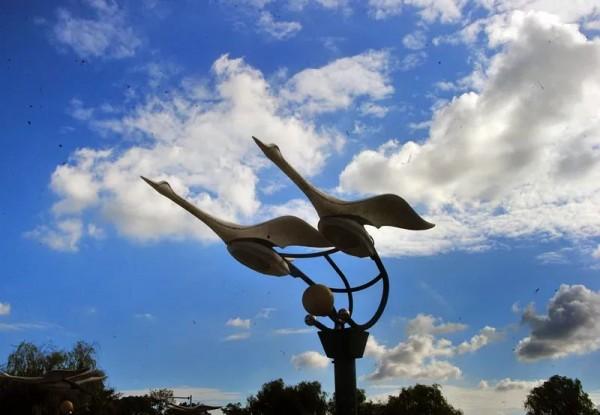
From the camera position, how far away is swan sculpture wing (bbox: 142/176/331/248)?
1273cm

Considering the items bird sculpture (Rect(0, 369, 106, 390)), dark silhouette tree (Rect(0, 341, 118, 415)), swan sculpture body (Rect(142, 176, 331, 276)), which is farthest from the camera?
dark silhouette tree (Rect(0, 341, 118, 415))

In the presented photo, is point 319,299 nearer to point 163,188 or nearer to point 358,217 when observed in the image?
point 358,217

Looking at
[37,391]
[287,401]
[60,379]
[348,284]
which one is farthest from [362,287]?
[287,401]

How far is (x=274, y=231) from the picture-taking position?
12.7m

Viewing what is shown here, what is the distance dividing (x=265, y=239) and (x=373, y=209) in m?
2.35

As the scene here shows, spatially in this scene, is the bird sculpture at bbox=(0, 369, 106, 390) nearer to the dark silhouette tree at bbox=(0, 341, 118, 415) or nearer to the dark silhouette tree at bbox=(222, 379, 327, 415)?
the dark silhouette tree at bbox=(0, 341, 118, 415)

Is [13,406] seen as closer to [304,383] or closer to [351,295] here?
[351,295]

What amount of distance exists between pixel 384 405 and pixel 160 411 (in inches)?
617

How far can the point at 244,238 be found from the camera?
42.1 ft

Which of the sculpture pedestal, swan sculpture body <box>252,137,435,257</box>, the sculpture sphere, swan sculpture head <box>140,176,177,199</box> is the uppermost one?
swan sculpture head <box>140,176,177,199</box>

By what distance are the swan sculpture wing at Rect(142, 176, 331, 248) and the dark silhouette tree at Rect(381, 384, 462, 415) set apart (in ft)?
110

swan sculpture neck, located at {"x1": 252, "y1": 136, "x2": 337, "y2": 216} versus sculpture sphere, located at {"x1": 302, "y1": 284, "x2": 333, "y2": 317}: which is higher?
swan sculpture neck, located at {"x1": 252, "y1": 136, "x2": 337, "y2": 216}

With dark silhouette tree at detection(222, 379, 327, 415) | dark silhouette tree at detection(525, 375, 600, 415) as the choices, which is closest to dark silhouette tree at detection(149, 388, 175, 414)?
dark silhouette tree at detection(222, 379, 327, 415)

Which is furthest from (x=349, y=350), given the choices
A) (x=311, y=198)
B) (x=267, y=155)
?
(x=267, y=155)
